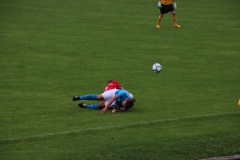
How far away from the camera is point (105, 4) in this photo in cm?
3694

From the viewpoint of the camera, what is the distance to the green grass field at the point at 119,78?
1362 cm

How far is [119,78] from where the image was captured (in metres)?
21.0

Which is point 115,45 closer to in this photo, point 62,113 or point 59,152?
point 62,113

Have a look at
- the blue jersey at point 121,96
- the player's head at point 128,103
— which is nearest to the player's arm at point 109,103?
the blue jersey at point 121,96

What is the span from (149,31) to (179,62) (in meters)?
6.00

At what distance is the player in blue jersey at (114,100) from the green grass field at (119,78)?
31 centimetres

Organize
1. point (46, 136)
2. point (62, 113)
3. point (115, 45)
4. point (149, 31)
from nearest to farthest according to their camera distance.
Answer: point (46, 136)
point (62, 113)
point (115, 45)
point (149, 31)

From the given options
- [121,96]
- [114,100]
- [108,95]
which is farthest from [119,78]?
[114,100]

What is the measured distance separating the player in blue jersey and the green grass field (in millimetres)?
307

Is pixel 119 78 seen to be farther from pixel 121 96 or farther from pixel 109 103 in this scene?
pixel 109 103

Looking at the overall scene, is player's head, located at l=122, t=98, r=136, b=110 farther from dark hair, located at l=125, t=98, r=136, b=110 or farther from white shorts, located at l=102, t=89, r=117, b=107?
white shorts, located at l=102, t=89, r=117, b=107

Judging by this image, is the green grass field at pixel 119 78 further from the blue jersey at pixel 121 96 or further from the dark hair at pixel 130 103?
the blue jersey at pixel 121 96

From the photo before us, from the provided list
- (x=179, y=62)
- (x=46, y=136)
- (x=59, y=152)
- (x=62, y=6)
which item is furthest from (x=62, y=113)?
(x=62, y=6)

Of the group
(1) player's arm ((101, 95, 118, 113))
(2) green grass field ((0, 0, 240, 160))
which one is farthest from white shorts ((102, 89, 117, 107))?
(2) green grass field ((0, 0, 240, 160))
